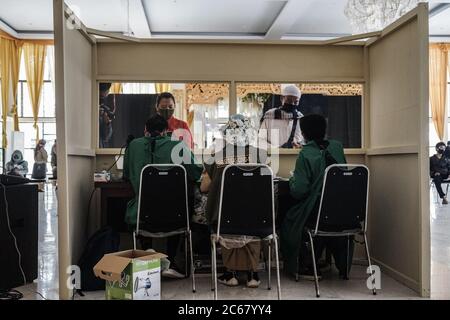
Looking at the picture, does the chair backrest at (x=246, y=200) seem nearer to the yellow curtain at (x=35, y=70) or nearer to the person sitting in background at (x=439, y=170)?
the person sitting in background at (x=439, y=170)

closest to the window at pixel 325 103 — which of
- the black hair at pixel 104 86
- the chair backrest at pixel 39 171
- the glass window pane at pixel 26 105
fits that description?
the black hair at pixel 104 86

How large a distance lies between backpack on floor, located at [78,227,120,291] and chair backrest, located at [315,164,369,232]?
1.40 metres

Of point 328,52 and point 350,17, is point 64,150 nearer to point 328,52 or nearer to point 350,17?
point 328,52

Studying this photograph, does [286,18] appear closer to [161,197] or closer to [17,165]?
[17,165]

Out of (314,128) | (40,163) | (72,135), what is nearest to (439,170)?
(314,128)

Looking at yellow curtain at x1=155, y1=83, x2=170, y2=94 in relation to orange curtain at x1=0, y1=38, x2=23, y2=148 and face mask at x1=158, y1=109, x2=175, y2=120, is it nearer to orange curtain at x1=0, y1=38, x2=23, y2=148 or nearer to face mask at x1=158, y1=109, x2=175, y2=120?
face mask at x1=158, y1=109, x2=175, y2=120

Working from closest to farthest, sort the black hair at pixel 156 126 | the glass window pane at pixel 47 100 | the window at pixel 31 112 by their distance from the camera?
the black hair at pixel 156 126
the window at pixel 31 112
the glass window pane at pixel 47 100

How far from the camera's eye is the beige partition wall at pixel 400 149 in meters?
2.60

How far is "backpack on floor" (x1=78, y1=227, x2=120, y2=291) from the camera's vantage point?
2760mm

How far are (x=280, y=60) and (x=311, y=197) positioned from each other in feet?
4.24

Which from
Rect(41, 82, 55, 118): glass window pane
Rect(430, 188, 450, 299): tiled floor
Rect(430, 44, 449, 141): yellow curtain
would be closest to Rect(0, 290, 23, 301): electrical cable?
Rect(430, 188, 450, 299): tiled floor

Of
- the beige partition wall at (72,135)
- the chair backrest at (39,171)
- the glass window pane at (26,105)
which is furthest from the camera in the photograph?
the glass window pane at (26,105)

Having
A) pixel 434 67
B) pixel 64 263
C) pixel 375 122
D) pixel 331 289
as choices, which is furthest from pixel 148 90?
pixel 434 67

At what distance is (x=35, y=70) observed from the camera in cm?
1102
